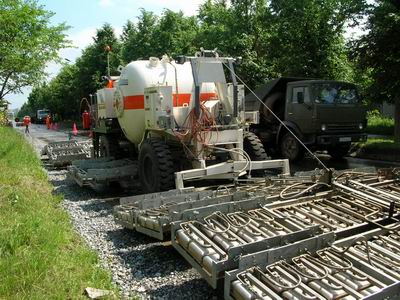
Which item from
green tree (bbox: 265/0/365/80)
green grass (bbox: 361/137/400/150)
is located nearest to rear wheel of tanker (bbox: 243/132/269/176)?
green grass (bbox: 361/137/400/150)

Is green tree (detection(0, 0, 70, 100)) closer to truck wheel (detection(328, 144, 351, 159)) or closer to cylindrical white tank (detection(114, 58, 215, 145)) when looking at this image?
cylindrical white tank (detection(114, 58, 215, 145))

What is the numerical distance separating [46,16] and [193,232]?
1694 cm

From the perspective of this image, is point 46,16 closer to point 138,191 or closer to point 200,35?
point 200,35

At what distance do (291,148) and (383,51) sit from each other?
3.69 metres

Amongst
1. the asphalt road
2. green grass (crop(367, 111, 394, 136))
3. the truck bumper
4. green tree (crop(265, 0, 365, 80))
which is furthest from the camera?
the asphalt road

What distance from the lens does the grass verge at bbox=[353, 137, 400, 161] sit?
42.1 ft

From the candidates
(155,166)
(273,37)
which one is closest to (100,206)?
(155,166)

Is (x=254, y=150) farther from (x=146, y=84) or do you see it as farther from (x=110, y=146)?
(x=110, y=146)

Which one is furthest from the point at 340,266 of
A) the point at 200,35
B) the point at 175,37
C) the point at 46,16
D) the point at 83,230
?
the point at 175,37

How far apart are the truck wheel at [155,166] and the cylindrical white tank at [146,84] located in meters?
0.95

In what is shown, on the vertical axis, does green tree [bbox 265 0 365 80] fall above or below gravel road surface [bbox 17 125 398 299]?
above

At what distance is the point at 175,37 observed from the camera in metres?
30.0

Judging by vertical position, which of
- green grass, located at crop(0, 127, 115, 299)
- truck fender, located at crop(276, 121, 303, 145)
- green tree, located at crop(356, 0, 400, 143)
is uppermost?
green tree, located at crop(356, 0, 400, 143)

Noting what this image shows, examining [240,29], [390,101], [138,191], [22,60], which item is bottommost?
[138,191]
